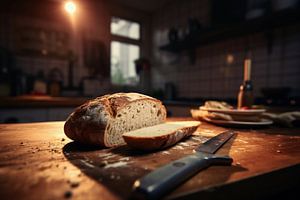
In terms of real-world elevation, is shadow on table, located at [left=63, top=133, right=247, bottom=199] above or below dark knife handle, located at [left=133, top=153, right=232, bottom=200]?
below

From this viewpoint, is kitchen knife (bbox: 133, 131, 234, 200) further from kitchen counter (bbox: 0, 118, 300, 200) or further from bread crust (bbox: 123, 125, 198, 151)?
bread crust (bbox: 123, 125, 198, 151)

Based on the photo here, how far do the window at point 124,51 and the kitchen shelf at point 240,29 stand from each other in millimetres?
1159

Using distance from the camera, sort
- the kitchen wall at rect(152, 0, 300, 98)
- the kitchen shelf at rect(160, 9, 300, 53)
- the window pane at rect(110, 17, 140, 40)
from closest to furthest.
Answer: the kitchen shelf at rect(160, 9, 300, 53)
the kitchen wall at rect(152, 0, 300, 98)
the window pane at rect(110, 17, 140, 40)

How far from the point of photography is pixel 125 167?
0.47 meters

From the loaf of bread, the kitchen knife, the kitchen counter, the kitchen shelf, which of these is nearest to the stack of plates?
the kitchen counter

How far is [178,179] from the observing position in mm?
371

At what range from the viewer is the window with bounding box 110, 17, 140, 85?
4219mm

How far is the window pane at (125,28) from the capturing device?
13.8 ft

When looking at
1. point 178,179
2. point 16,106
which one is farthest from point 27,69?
point 178,179

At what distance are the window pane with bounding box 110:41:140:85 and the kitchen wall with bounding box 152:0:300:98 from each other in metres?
0.45

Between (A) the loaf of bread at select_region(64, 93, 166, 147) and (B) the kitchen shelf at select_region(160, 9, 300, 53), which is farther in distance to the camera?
(B) the kitchen shelf at select_region(160, 9, 300, 53)

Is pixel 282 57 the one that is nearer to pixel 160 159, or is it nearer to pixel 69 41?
pixel 160 159

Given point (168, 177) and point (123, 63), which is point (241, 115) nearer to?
point (168, 177)

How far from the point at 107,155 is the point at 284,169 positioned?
430mm
